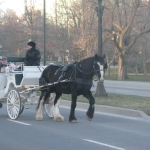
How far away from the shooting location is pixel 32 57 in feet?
49.0

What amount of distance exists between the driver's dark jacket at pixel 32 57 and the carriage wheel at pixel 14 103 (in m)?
1.42

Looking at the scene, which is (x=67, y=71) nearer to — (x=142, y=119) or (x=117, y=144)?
(x=142, y=119)

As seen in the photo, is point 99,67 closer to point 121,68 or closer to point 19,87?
point 19,87

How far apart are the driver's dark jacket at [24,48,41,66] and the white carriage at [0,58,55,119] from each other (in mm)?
334

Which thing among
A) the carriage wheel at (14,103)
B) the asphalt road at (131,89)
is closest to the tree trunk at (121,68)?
the asphalt road at (131,89)

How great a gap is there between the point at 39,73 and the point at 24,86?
2.69 feet

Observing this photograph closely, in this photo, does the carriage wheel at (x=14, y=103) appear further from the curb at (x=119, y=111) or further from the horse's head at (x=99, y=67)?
the curb at (x=119, y=111)

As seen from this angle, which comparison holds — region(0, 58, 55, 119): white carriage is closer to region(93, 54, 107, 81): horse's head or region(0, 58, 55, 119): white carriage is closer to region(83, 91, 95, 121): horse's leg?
region(83, 91, 95, 121): horse's leg

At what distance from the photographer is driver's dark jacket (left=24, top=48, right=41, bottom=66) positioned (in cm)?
1481

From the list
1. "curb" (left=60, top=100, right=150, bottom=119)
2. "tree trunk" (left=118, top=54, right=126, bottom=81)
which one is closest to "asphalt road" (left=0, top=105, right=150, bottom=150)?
"curb" (left=60, top=100, right=150, bottom=119)

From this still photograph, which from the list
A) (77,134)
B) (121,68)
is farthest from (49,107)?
(121,68)

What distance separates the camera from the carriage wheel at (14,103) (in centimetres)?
1374

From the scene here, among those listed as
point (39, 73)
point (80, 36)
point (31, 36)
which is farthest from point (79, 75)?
point (31, 36)

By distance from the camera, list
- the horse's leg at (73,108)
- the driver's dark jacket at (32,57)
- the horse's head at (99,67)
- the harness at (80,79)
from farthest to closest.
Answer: the driver's dark jacket at (32,57) < the horse's leg at (73,108) < the harness at (80,79) < the horse's head at (99,67)
